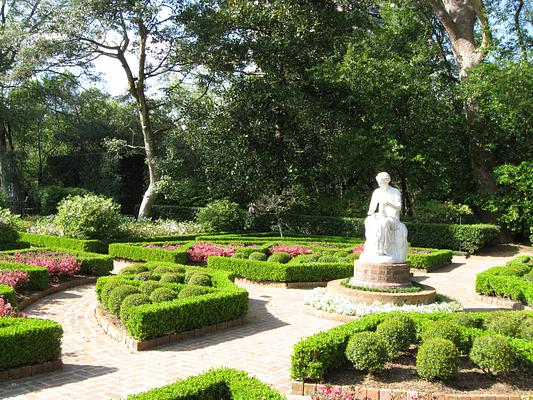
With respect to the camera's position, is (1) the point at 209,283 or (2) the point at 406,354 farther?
(1) the point at 209,283

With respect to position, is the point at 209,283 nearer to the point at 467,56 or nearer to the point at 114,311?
the point at 114,311

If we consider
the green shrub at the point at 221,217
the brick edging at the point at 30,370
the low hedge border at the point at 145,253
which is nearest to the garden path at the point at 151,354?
the brick edging at the point at 30,370


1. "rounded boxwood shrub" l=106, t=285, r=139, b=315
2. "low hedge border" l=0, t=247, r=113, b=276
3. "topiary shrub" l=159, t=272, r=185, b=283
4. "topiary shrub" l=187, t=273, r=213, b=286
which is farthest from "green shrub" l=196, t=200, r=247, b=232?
"rounded boxwood shrub" l=106, t=285, r=139, b=315

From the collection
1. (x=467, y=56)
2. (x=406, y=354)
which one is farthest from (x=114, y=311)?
(x=467, y=56)

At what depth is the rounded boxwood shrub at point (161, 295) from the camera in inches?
334

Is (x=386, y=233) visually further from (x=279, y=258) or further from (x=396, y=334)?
(x=279, y=258)

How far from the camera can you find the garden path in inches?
233

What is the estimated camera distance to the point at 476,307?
1074cm

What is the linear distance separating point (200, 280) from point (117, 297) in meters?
2.01

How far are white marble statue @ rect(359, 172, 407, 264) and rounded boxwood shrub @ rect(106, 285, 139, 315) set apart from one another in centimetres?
486

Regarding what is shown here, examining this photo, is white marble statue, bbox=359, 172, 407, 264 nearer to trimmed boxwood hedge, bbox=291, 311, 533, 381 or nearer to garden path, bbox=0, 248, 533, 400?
garden path, bbox=0, 248, 533, 400

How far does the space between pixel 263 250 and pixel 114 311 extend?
745 cm

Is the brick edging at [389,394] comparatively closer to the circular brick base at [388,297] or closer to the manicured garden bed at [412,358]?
the manicured garden bed at [412,358]

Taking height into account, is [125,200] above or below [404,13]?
below
